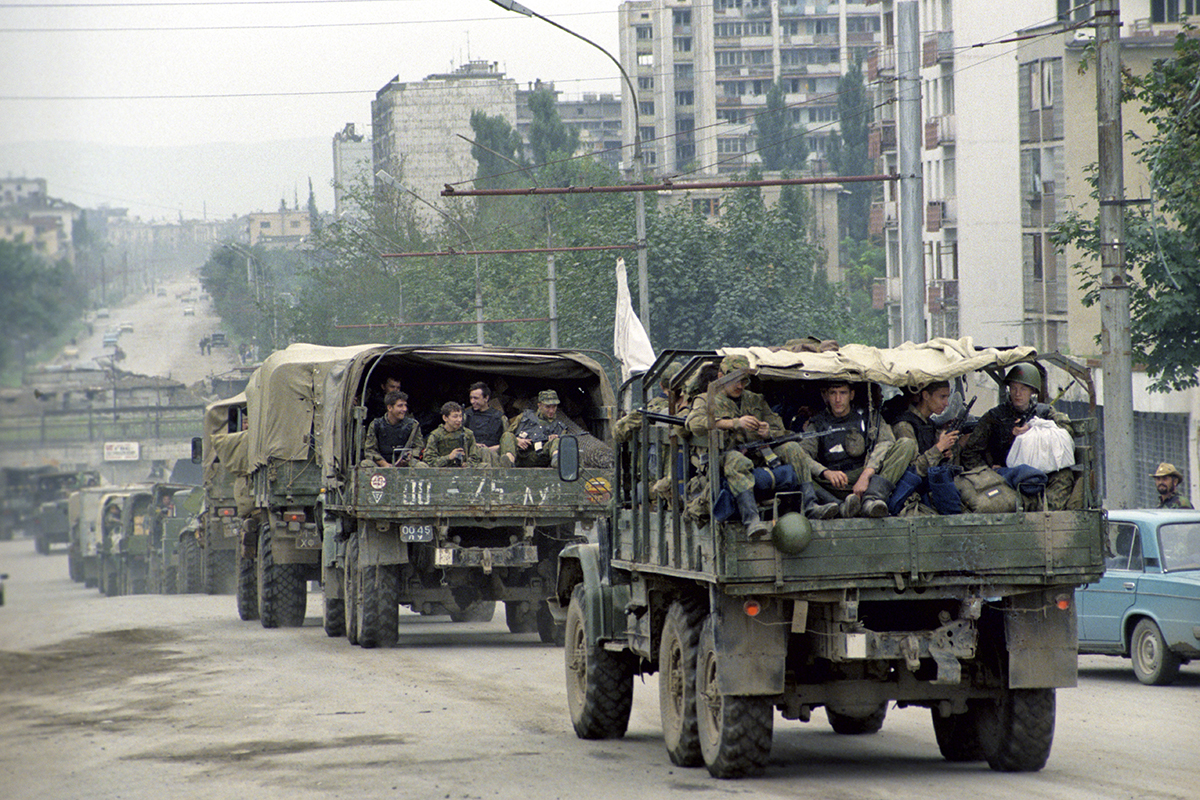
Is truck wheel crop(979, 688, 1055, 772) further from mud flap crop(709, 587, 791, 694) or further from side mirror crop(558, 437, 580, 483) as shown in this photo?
side mirror crop(558, 437, 580, 483)

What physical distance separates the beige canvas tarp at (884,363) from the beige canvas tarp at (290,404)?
11411mm

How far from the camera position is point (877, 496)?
29.4ft

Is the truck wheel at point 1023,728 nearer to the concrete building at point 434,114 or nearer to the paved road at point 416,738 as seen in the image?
the paved road at point 416,738

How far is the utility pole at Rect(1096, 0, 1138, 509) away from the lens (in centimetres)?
1883

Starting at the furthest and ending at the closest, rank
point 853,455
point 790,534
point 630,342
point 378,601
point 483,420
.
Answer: point 630,342, point 483,420, point 378,601, point 853,455, point 790,534

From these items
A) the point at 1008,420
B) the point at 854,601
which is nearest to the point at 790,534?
the point at 854,601

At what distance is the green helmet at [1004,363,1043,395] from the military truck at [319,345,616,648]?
21.5 feet

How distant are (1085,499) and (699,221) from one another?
39.7m

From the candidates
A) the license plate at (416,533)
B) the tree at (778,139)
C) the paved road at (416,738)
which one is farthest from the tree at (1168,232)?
the tree at (778,139)

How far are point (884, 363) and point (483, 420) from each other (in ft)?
28.1

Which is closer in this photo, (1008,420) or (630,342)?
(1008,420)

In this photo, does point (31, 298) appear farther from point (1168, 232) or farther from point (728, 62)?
point (728, 62)

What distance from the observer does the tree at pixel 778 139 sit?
112506mm

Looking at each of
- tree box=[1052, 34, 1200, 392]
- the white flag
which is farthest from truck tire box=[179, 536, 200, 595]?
tree box=[1052, 34, 1200, 392]
